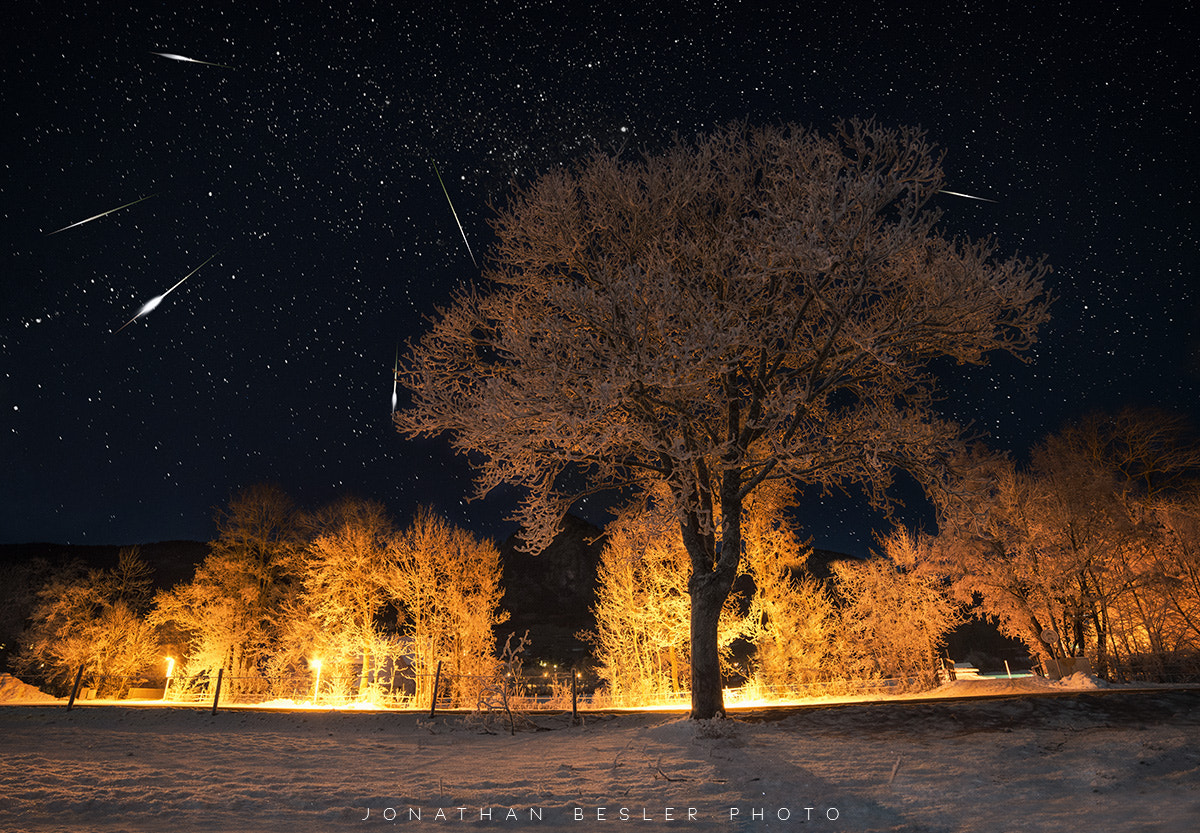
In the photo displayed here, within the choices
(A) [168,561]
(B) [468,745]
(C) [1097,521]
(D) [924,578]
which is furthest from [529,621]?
(B) [468,745]

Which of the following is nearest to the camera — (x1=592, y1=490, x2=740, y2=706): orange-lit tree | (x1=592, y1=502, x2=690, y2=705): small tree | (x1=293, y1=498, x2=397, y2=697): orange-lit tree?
(x1=592, y1=490, x2=740, y2=706): orange-lit tree

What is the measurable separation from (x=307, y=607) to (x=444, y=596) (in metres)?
8.10

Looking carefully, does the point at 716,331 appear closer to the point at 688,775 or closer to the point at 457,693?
the point at 688,775

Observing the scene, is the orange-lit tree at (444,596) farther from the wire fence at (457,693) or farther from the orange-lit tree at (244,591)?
the orange-lit tree at (244,591)

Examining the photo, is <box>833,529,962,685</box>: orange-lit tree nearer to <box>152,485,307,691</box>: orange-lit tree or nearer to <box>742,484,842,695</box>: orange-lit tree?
<box>742,484,842,695</box>: orange-lit tree

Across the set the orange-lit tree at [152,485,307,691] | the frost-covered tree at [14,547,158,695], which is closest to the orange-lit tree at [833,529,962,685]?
the orange-lit tree at [152,485,307,691]

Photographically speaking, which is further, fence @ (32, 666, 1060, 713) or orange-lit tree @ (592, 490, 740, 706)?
orange-lit tree @ (592, 490, 740, 706)

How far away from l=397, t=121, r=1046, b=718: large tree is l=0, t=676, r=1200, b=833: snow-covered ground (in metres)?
2.72

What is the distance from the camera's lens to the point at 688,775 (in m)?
7.41

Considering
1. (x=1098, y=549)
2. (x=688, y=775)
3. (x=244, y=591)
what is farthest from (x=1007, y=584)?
(x=244, y=591)

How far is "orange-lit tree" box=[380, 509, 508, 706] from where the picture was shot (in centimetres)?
2847

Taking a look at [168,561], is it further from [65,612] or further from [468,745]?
[468,745]

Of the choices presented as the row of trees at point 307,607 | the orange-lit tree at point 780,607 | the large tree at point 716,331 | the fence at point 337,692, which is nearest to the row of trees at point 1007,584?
the orange-lit tree at point 780,607

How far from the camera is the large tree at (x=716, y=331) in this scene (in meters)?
9.69
